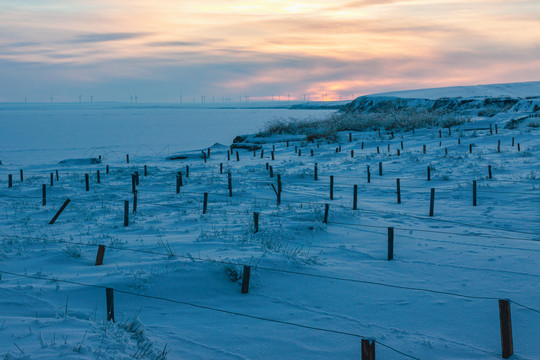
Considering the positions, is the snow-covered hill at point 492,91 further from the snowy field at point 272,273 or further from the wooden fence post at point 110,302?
the wooden fence post at point 110,302

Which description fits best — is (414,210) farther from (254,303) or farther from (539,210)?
(254,303)

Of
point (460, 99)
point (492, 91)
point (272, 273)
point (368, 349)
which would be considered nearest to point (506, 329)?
point (368, 349)

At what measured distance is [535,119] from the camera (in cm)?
3481

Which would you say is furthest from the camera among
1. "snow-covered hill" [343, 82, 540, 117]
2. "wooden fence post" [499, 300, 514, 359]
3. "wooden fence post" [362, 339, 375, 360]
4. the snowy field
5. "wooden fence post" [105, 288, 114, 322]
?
"snow-covered hill" [343, 82, 540, 117]

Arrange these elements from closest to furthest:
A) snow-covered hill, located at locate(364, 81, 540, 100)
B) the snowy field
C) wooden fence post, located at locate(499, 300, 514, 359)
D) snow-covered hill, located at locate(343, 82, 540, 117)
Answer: wooden fence post, located at locate(499, 300, 514, 359) < the snowy field < snow-covered hill, located at locate(343, 82, 540, 117) < snow-covered hill, located at locate(364, 81, 540, 100)

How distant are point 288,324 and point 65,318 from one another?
2625mm

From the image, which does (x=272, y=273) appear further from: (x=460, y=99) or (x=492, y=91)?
(x=492, y=91)

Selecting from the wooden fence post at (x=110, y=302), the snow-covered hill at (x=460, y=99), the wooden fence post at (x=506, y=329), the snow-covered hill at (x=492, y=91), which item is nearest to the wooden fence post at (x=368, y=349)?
the wooden fence post at (x=506, y=329)

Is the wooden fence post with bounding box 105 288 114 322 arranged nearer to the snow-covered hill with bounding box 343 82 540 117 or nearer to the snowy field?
the snowy field

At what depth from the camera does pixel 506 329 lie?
505cm

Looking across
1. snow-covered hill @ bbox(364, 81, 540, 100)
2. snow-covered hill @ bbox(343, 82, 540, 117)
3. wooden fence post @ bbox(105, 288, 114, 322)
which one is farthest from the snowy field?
snow-covered hill @ bbox(364, 81, 540, 100)

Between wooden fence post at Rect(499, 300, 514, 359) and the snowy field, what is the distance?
172mm

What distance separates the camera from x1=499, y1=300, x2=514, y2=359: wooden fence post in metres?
4.87

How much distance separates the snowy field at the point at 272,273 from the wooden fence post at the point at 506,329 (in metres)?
0.17
